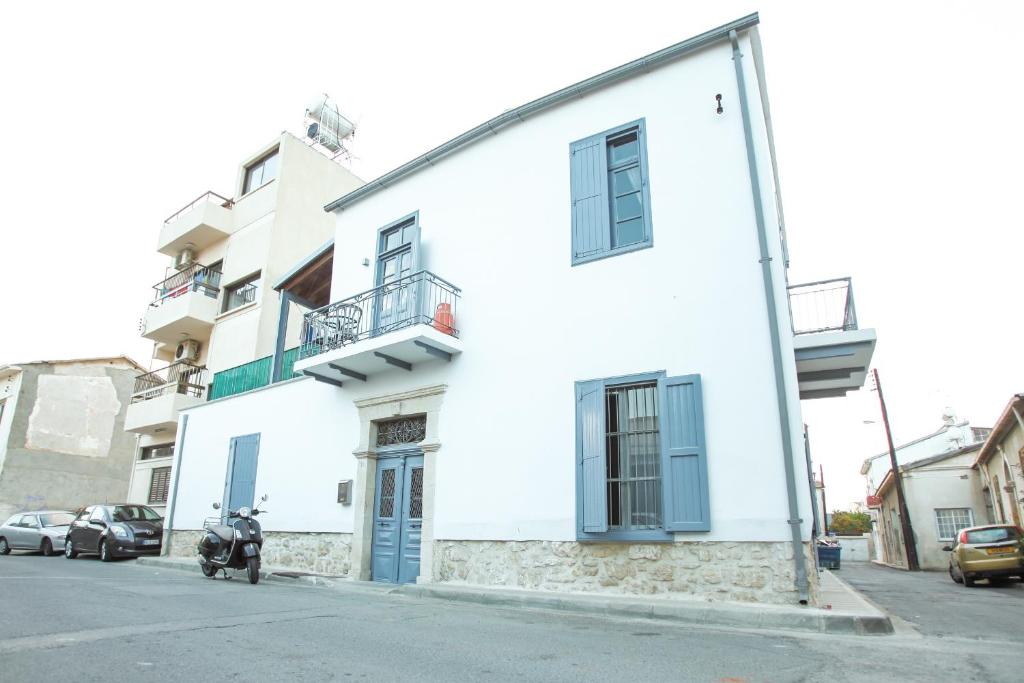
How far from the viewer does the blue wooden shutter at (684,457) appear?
7094 millimetres

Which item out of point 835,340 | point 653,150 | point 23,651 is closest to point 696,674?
point 23,651

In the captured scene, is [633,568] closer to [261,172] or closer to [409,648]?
[409,648]

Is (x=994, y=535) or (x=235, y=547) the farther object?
(x=994, y=535)

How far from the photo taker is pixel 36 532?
16.6 m

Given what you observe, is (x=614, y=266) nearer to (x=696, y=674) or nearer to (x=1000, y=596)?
(x=696, y=674)

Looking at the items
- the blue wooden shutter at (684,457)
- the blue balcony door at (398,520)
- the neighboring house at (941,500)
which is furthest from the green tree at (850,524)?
the blue wooden shutter at (684,457)

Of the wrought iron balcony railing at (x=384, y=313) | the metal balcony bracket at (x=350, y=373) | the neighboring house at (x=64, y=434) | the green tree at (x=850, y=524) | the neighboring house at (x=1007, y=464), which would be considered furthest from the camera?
the green tree at (x=850, y=524)

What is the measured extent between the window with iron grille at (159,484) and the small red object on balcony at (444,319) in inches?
574

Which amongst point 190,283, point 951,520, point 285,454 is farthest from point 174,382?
point 951,520

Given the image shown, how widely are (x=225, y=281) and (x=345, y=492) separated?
12.8 metres

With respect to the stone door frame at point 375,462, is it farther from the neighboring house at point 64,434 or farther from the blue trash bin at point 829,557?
the neighboring house at point 64,434

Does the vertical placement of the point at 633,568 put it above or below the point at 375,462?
below

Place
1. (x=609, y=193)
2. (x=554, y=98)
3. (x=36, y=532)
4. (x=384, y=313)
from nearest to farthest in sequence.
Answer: (x=609, y=193) → (x=554, y=98) → (x=384, y=313) → (x=36, y=532)

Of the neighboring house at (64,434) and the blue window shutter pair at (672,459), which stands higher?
the neighboring house at (64,434)
